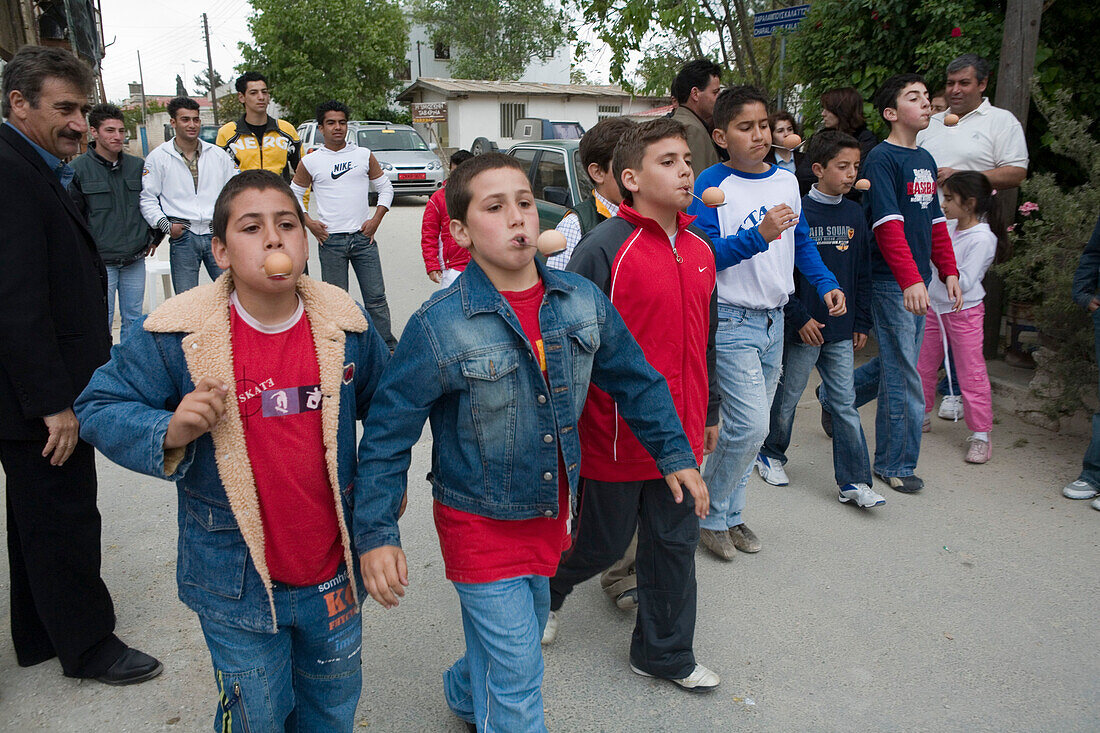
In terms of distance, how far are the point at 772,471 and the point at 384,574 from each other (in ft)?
10.7

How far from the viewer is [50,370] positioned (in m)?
2.60

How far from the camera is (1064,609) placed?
3459 millimetres

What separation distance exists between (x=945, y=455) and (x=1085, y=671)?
2.29 m

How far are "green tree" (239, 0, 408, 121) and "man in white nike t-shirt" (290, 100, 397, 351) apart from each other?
1195 inches

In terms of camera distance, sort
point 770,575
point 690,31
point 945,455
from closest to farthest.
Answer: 1. point 770,575
2. point 945,455
3. point 690,31

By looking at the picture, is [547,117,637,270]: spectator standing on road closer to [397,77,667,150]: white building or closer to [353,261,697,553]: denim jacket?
[353,261,697,553]: denim jacket

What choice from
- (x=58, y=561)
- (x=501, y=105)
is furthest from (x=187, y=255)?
(x=501, y=105)

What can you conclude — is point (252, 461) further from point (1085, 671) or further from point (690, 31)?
point (690, 31)

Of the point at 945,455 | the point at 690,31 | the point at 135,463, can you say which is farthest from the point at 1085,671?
the point at 690,31

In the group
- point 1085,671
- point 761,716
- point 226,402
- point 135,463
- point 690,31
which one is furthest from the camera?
point 690,31

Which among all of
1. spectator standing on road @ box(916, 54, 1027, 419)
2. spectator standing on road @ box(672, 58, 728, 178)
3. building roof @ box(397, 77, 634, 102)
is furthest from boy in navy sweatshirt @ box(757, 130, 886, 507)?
building roof @ box(397, 77, 634, 102)

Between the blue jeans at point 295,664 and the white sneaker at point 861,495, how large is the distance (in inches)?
120

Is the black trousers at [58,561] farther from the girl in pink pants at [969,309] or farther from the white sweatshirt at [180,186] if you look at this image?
the girl in pink pants at [969,309]

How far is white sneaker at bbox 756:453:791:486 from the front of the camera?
477 centimetres
